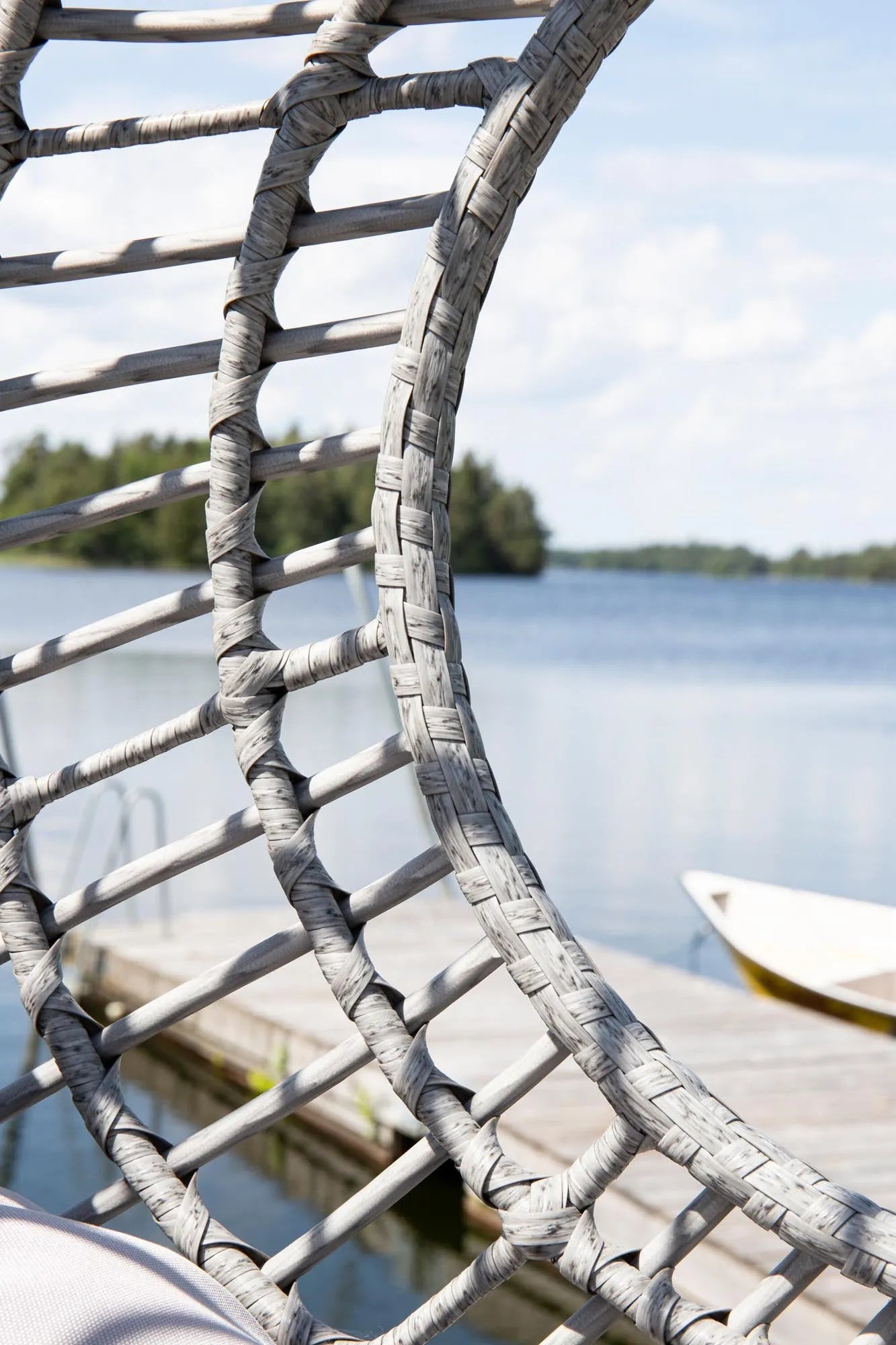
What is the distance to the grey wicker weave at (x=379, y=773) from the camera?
89 centimetres

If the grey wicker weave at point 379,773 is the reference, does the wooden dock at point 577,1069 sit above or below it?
below

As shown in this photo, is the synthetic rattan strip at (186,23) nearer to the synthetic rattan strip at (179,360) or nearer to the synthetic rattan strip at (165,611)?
the synthetic rattan strip at (179,360)

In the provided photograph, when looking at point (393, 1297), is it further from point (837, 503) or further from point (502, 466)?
point (837, 503)

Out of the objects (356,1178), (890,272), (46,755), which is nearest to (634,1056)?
(356,1178)

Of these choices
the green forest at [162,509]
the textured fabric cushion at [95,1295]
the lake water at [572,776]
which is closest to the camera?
the textured fabric cushion at [95,1295]

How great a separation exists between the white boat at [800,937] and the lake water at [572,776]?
83 cm

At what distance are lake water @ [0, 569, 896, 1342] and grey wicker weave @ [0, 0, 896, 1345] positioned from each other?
7.29ft

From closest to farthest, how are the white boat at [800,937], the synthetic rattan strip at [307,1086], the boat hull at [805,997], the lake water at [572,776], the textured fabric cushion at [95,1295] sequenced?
the textured fabric cushion at [95,1295], the synthetic rattan strip at [307,1086], the boat hull at [805,997], the white boat at [800,937], the lake water at [572,776]

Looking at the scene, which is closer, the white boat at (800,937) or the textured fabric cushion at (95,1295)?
the textured fabric cushion at (95,1295)

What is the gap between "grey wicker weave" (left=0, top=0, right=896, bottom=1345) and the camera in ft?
2.93

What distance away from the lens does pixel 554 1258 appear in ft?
2.99

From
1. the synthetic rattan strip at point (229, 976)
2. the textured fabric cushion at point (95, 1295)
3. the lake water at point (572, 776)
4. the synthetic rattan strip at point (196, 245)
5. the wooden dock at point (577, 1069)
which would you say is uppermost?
the synthetic rattan strip at point (196, 245)

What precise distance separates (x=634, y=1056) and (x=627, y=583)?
66.0 m

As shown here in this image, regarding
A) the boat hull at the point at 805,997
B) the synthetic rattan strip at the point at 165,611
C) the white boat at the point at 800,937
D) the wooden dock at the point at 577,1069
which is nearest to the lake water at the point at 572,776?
the wooden dock at the point at 577,1069
